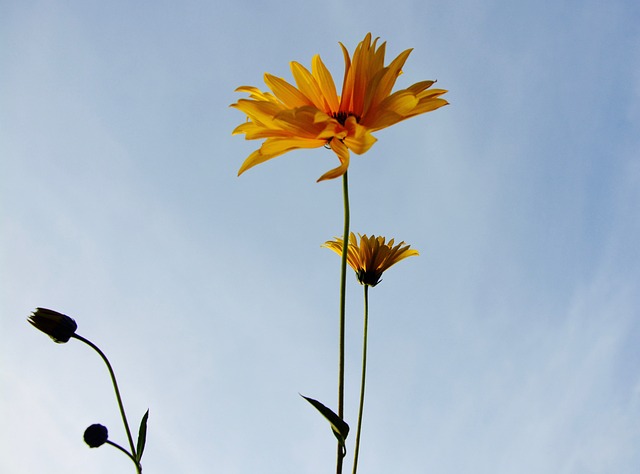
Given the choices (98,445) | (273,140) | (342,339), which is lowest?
(98,445)

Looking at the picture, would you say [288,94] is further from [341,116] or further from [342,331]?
[342,331]

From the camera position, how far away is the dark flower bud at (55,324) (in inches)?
53.8

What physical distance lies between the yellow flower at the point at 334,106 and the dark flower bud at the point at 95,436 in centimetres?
65

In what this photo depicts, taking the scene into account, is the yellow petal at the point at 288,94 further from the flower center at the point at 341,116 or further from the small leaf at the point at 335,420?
the small leaf at the point at 335,420

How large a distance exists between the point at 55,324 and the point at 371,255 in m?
1.12

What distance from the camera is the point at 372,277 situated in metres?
2.01

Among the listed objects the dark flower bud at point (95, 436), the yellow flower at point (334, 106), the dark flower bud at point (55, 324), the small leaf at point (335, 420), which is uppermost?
the yellow flower at point (334, 106)

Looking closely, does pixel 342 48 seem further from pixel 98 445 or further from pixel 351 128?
pixel 98 445

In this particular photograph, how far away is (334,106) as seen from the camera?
1517 millimetres

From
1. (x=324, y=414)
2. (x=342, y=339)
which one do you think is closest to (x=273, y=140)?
(x=342, y=339)

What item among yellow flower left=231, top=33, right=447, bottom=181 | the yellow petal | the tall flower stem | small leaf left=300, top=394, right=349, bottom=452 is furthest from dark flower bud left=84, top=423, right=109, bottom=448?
the yellow petal

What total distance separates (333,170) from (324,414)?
1.50 feet

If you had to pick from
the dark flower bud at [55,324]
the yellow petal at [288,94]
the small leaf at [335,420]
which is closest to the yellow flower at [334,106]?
the yellow petal at [288,94]

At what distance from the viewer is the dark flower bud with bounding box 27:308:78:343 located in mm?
1366
